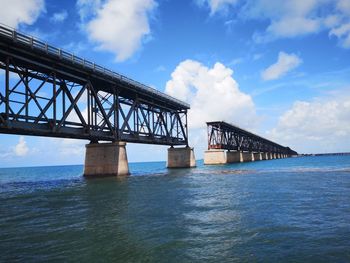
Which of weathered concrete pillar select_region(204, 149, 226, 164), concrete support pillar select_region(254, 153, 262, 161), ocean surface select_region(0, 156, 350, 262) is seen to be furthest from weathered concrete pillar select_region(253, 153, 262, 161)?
ocean surface select_region(0, 156, 350, 262)

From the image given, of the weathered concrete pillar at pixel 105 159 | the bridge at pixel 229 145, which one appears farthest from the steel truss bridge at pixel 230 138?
the weathered concrete pillar at pixel 105 159

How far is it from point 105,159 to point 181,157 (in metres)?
37.5

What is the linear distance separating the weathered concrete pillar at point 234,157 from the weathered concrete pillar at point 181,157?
44.2 metres

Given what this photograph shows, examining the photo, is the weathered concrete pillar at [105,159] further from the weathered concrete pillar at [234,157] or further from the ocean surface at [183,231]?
the weathered concrete pillar at [234,157]

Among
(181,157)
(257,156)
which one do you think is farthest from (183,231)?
(257,156)

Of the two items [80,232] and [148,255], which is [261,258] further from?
[80,232]

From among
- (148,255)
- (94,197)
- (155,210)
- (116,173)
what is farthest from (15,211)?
(116,173)

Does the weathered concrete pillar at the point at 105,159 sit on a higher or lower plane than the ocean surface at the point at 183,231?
higher

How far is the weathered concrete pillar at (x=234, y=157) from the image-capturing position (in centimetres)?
13398

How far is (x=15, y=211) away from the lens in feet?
77.6

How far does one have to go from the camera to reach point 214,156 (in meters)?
120

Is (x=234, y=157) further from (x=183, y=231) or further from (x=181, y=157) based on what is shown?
(x=183, y=231)

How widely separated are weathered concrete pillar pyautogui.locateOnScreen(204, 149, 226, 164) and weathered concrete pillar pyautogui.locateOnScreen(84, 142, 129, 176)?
6713 centimetres

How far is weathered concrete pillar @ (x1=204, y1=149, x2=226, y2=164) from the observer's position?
119812 mm
